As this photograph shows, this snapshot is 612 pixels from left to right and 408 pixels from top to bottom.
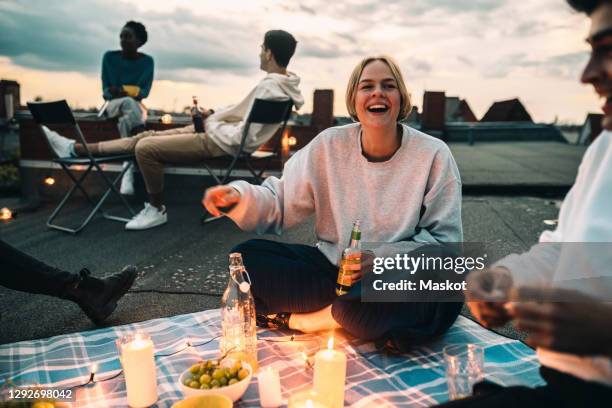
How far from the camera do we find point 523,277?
134cm

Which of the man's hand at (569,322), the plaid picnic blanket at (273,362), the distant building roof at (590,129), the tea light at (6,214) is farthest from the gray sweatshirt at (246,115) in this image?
the distant building roof at (590,129)

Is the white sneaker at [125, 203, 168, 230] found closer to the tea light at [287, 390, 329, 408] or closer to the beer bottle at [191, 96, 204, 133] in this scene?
the beer bottle at [191, 96, 204, 133]

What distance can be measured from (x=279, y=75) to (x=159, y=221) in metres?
2.18

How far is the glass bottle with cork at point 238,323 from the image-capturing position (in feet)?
6.97

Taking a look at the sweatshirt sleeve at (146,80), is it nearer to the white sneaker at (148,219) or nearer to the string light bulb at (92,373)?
the white sneaker at (148,219)

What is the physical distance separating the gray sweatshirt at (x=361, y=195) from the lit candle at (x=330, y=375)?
83 cm

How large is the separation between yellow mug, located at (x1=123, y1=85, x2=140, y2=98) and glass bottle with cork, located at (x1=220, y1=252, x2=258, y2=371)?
15.9ft

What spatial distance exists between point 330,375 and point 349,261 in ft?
2.35

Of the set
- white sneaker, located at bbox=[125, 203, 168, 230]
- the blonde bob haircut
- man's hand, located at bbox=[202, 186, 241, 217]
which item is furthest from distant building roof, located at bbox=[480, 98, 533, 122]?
man's hand, located at bbox=[202, 186, 241, 217]

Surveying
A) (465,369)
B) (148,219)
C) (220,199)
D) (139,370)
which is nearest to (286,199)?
(220,199)

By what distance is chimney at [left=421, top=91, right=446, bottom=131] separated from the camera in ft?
48.4

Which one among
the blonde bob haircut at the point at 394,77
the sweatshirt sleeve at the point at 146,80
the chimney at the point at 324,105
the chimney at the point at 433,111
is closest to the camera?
the blonde bob haircut at the point at 394,77

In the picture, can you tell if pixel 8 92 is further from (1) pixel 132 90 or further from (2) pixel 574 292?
(2) pixel 574 292

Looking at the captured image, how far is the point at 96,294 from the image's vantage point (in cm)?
276
